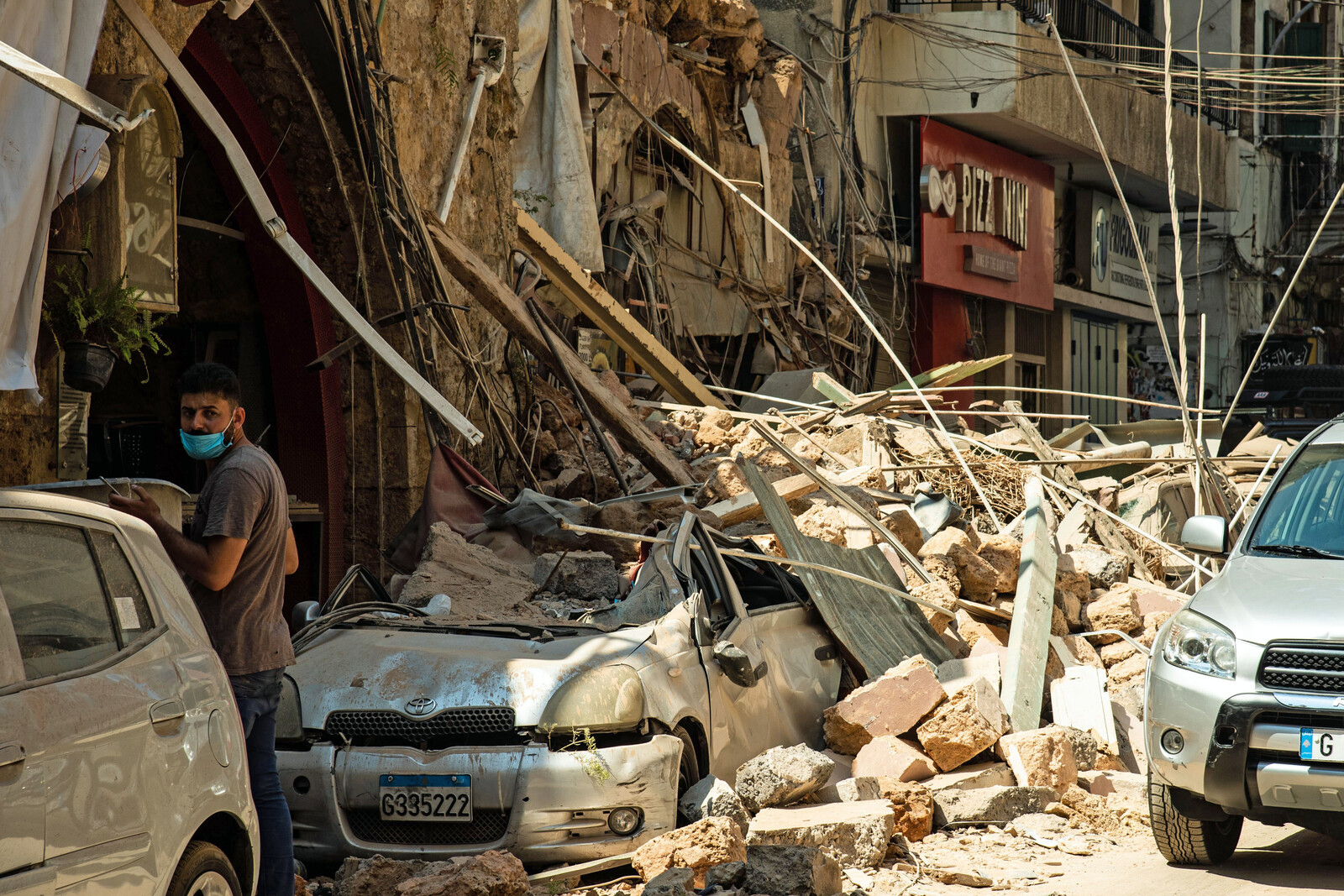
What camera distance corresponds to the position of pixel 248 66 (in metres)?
9.75

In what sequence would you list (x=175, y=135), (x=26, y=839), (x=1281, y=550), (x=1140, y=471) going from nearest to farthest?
(x=26, y=839) → (x=1281, y=550) → (x=175, y=135) → (x=1140, y=471)

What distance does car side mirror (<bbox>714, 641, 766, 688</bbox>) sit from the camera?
6.33m

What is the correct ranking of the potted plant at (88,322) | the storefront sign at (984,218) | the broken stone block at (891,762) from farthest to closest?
the storefront sign at (984,218) < the broken stone block at (891,762) < the potted plant at (88,322)

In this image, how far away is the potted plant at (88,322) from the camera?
21.5 feet

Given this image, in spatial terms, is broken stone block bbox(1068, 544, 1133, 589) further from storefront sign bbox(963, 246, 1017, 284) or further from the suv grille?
storefront sign bbox(963, 246, 1017, 284)

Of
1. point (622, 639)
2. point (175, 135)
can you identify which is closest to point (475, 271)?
point (175, 135)

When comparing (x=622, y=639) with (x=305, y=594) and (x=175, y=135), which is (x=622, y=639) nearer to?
(x=175, y=135)

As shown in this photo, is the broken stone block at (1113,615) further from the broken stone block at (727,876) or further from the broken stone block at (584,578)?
the broken stone block at (727,876)

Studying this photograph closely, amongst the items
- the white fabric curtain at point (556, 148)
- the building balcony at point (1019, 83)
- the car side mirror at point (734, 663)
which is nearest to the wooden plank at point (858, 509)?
the car side mirror at point (734, 663)

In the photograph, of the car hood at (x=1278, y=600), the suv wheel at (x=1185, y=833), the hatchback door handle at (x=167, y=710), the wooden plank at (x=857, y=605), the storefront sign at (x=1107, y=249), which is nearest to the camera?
the hatchback door handle at (x=167, y=710)

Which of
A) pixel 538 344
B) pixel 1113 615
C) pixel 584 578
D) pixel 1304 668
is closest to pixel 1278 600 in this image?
pixel 1304 668

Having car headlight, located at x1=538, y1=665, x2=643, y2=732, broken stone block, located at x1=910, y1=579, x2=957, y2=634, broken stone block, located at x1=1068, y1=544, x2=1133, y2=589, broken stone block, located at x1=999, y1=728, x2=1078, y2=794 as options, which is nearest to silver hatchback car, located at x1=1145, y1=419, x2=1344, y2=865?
broken stone block, located at x1=999, y1=728, x2=1078, y2=794

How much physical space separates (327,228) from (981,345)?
1670 cm

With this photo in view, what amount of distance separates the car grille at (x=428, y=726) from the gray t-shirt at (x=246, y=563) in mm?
901
